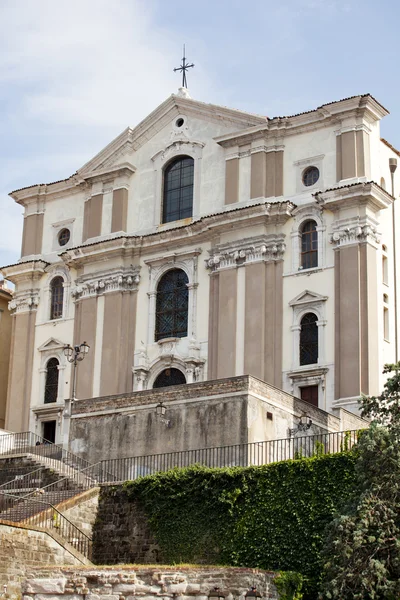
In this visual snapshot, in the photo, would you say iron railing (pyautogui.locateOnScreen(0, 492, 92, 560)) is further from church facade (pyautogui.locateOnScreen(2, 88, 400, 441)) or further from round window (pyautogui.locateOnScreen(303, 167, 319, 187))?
round window (pyautogui.locateOnScreen(303, 167, 319, 187))

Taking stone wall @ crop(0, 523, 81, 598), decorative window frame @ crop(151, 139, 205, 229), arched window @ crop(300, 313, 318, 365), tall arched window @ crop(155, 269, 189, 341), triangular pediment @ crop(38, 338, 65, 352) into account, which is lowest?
stone wall @ crop(0, 523, 81, 598)

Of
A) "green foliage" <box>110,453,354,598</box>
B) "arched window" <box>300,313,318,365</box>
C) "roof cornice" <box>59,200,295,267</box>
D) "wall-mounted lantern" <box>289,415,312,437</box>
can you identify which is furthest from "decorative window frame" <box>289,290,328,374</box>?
"green foliage" <box>110,453,354,598</box>

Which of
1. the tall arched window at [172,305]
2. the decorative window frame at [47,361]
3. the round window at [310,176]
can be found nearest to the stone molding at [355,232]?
the round window at [310,176]

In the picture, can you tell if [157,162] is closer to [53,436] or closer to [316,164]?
[316,164]

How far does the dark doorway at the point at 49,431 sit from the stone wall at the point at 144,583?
71.5 feet

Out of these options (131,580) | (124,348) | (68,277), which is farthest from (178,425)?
(68,277)

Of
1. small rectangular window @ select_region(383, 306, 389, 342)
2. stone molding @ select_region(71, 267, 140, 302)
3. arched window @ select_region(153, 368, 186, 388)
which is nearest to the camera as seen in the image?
small rectangular window @ select_region(383, 306, 389, 342)

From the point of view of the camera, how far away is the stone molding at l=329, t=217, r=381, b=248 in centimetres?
4150

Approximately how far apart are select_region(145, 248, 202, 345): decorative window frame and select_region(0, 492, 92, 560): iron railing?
15.5 meters

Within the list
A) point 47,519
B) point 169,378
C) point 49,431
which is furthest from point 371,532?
point 49,431

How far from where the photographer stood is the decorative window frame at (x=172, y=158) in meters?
46.9

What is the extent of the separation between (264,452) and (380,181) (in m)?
16.2

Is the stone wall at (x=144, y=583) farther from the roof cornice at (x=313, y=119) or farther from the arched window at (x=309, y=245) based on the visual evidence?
the roof cornice at (x=313, y=119)

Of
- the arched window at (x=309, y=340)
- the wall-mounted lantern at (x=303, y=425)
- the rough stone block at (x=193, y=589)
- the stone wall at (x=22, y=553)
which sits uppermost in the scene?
the arched window at (x=309, y=340)
